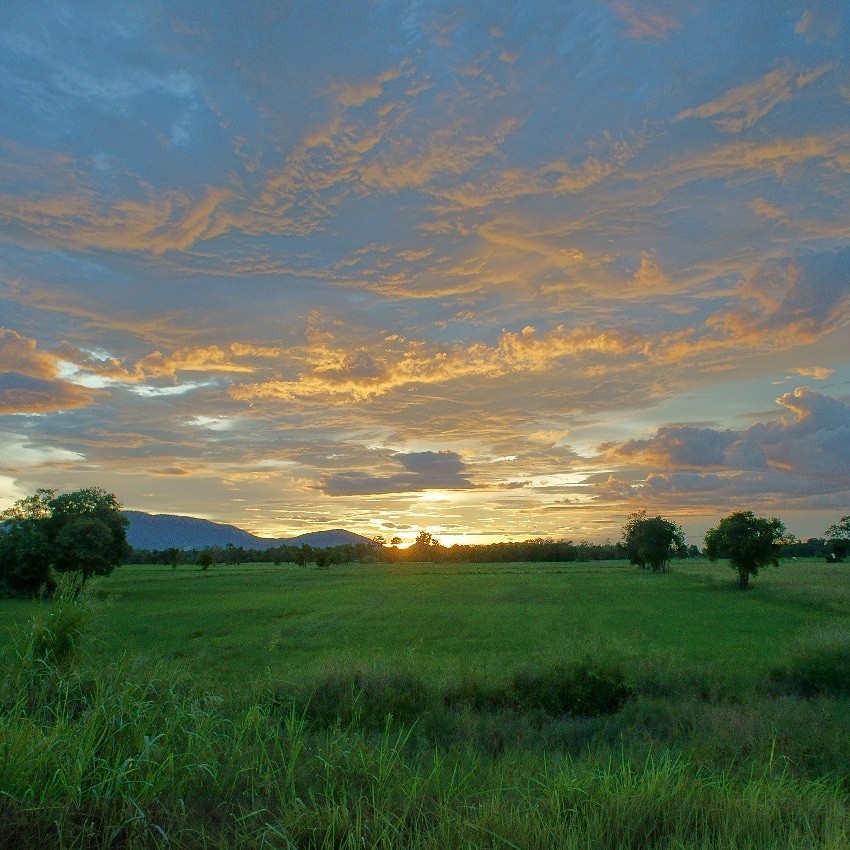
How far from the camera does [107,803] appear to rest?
5863 mm

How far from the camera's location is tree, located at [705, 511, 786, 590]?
5531 centimetres

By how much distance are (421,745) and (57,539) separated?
176 ft

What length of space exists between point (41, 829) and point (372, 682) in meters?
9.93

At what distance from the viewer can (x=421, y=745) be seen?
38.5ft

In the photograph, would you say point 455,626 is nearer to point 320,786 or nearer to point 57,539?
point 320,786

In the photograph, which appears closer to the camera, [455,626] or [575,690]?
[575,690]

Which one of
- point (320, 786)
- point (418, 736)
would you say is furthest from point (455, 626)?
point (320, 786)

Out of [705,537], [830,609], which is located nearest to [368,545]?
[705,537]

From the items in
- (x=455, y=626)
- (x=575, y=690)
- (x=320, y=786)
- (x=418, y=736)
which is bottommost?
(x=455, y=626)

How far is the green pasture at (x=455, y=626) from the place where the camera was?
731 inches

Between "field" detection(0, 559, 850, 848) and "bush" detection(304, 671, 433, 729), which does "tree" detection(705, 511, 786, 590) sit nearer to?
"field" detection(0, 559, 850, 848)

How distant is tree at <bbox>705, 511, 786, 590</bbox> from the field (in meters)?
29.4

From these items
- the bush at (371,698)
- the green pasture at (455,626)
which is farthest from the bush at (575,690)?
the bush at (371,698)

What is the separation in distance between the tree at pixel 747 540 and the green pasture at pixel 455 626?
2574mm
